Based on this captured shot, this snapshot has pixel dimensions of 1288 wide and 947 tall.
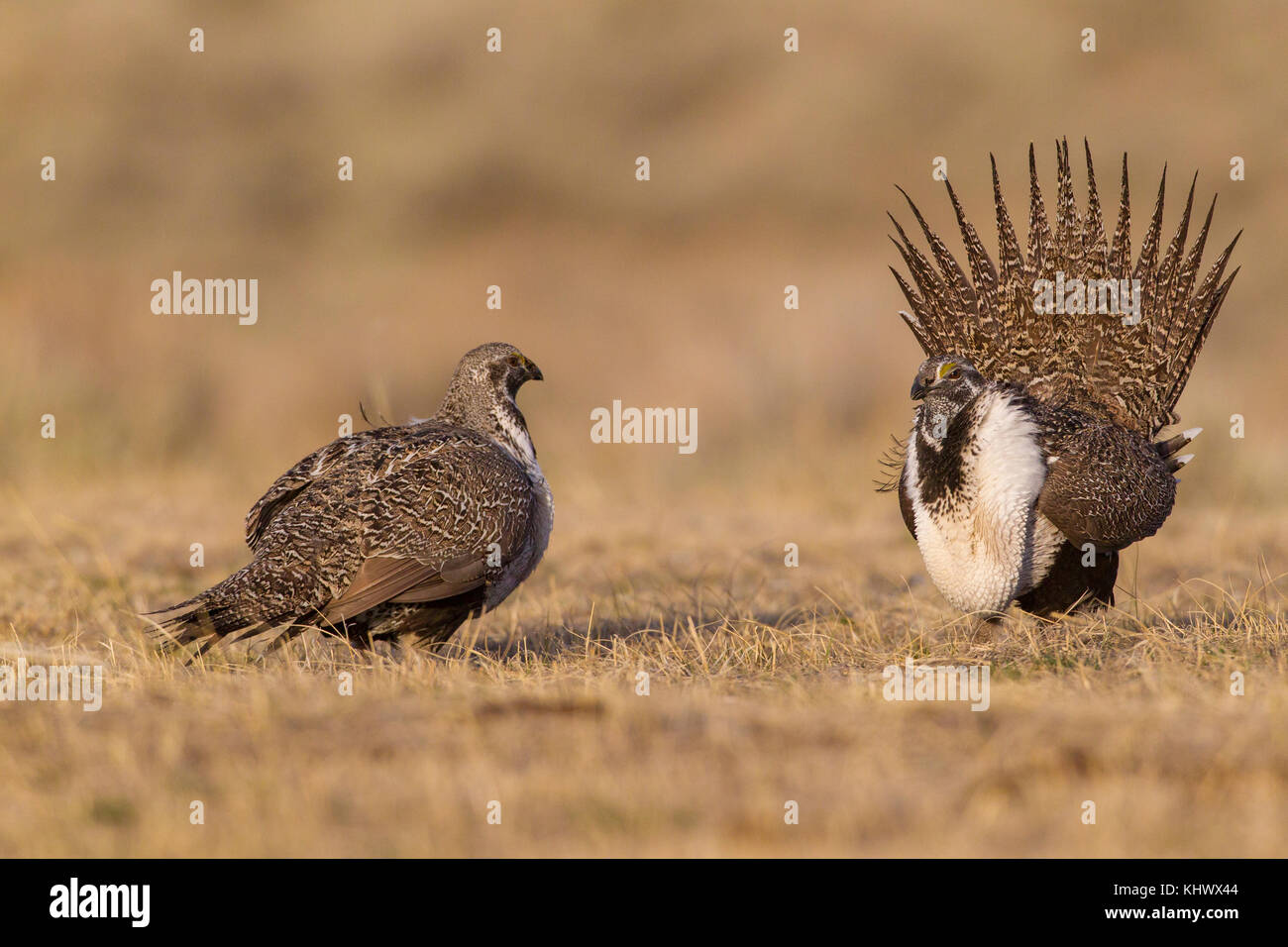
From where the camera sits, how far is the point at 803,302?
15547mm

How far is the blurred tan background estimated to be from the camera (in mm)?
13914

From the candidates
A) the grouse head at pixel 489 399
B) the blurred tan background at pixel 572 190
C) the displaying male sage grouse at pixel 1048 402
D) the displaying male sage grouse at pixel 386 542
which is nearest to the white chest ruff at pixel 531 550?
the displaying male sage grouse at pixel 386 542

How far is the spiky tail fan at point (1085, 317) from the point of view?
21.5 feet

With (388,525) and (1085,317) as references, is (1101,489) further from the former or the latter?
(388,525)

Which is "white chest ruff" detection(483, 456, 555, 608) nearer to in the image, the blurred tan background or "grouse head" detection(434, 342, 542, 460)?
"grouse head" detection(434, 342, 542, 460)

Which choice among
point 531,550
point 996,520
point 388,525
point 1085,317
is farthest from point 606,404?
point 996,520

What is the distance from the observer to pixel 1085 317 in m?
6.59

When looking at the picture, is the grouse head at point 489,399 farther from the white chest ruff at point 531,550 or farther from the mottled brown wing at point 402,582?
the mottled brown wing at point 402,582

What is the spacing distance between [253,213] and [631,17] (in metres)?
7.20

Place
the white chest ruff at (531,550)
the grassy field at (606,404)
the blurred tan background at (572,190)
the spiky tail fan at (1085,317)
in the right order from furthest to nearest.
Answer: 1. the blurred tan background at (572,190)
2. the spiky tail fan at (1085,317)
3. the white chest ruff at (531,550)
4. the grassy field at (606,404)

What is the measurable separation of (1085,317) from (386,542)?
3239mm

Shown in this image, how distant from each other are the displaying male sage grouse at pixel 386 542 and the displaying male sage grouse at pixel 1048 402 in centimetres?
162

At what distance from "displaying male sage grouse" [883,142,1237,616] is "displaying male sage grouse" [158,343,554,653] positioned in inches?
63.6

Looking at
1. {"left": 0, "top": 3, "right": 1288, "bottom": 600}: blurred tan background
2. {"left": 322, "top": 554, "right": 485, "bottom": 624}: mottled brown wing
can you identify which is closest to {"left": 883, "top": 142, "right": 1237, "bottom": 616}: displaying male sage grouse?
{"left": 322, "top": 554, "right": 485, "bottom": 624}: mottled brown wing
